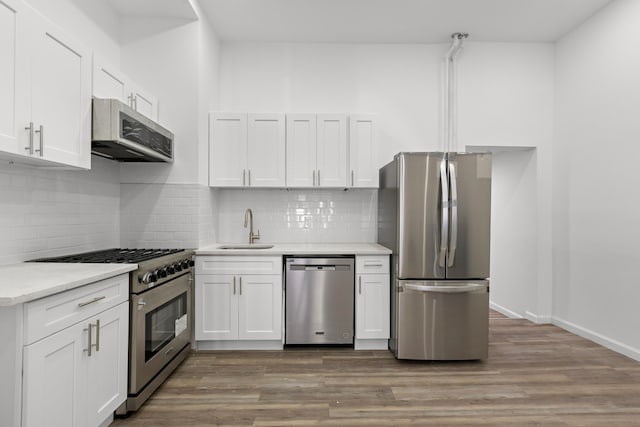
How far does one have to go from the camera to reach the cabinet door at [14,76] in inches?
69.5

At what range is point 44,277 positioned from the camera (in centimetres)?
187

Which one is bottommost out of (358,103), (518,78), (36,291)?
(36,291)

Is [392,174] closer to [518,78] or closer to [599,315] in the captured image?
[518,78]

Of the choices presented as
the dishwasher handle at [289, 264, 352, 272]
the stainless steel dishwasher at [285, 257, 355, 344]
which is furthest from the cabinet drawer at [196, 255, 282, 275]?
the dishwasher handle at [289, 264, 352, 272]

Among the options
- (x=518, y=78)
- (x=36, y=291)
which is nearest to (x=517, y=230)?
→ (x=518, y=78)

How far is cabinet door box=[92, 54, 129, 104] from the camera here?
2.53 meters

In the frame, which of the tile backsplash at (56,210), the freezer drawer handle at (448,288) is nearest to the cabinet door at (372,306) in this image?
the freezer drawer handle at (448,288)

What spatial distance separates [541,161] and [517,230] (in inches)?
37.9

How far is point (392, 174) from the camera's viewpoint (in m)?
3.50

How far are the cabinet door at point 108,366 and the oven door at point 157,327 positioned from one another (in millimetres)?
60

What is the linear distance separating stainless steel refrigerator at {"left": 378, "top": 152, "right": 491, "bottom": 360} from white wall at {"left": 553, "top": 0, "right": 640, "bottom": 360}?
4.59ft

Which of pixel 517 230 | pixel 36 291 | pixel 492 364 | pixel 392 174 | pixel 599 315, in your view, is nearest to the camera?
pixel 36 291

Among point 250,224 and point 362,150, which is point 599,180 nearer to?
point 362,150

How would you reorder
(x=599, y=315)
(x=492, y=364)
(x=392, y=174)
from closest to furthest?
1. (x=492, y=364)
2. (x=392, y=174)
3. (x=599, y=315)
